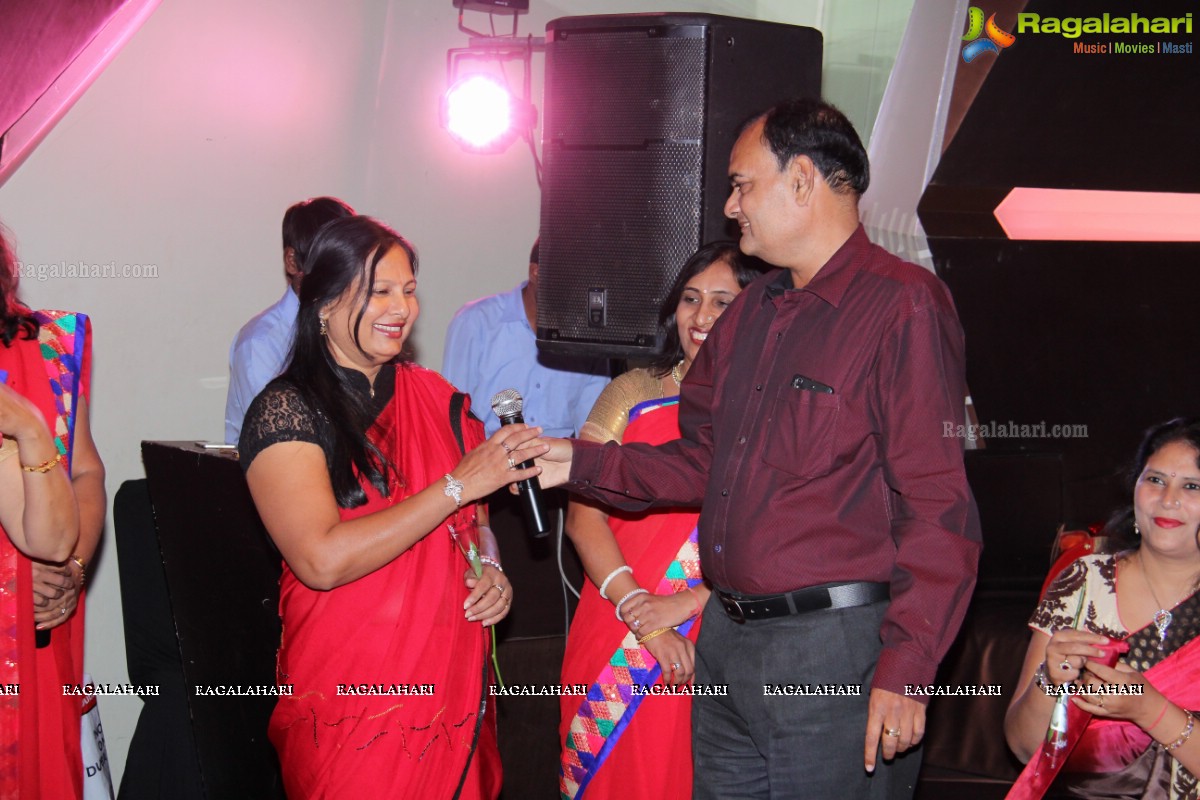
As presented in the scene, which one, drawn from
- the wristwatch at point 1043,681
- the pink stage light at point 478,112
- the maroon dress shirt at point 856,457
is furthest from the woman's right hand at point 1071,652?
the pink stage light at point 478,112

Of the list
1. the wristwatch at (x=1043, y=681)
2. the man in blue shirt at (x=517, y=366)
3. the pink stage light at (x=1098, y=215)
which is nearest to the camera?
the wristwatch at (x=1043, y=681)

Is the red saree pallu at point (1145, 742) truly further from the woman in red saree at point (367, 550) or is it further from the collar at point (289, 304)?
the collar at point (289, 304)

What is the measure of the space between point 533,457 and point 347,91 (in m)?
2.62

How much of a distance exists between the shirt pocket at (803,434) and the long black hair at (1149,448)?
0.93 m

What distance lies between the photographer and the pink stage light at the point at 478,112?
14.6ft

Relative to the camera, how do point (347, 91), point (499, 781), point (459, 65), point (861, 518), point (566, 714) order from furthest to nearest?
1. point (459, 65)
2. point (347, 91)
3. point (566, 714)
4. point (499, 781)
5. point (861, 518)

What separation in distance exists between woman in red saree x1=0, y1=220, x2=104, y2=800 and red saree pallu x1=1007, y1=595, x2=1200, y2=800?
6.17 ft

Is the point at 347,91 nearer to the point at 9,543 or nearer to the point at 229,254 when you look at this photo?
the point at 229,254

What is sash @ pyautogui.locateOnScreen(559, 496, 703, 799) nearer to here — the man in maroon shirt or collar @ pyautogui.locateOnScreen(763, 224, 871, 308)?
the man in maroon shirt

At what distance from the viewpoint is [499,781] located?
2.21m

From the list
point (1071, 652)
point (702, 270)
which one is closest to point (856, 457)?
point (1071, 652)

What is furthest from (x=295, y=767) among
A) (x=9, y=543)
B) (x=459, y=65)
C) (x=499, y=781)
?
(x=459, y=65)

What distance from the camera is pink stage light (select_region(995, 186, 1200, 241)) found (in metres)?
3.76

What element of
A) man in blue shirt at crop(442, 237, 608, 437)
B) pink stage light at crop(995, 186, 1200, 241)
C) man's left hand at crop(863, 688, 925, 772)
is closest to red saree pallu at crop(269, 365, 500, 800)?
man's left hand at crop(863, 688, 925, 772)
